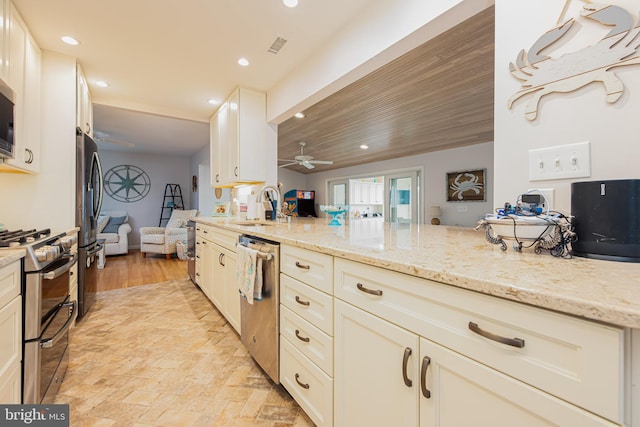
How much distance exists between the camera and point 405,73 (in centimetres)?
283

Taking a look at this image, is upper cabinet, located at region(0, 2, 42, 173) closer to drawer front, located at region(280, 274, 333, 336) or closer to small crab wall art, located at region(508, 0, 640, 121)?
drawer front, located at region(280, 274, 333, 336)

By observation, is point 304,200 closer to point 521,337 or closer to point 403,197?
point 403,197

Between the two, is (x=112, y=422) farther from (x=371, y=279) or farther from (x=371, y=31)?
(x=371, y=31)

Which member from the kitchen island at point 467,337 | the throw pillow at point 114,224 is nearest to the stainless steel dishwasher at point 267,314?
the kitchen island at point 467,337

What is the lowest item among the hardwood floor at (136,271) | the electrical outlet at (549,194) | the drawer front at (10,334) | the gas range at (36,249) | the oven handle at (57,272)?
the hardwood floor at (136,271)

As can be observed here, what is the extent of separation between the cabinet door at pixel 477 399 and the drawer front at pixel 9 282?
1552 mm

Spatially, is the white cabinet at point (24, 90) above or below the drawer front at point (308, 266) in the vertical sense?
above

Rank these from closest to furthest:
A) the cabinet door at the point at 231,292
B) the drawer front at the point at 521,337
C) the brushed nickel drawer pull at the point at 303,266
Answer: the drawer front at the point at 521,337
the brushed nickel drawer pull at the point at 303,266
the cabinet door at the point at 231,292

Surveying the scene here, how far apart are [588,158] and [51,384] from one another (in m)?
2.58

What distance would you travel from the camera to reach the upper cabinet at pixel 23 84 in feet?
5.69

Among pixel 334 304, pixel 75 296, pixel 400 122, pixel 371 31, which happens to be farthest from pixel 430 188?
pixel 75 296

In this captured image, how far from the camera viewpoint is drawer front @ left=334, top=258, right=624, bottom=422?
0.49 meters

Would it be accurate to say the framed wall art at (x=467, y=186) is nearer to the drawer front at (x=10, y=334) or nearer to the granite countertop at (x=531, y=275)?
the granite countertop at (x=531, y=275)

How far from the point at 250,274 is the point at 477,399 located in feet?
4.18
